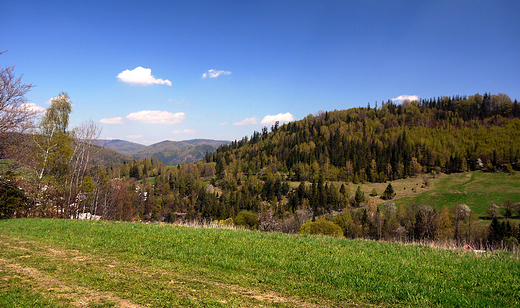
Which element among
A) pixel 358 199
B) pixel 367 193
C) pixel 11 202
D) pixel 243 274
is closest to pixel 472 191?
pixel 367 193

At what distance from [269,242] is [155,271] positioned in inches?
225

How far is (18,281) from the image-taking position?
7516mm

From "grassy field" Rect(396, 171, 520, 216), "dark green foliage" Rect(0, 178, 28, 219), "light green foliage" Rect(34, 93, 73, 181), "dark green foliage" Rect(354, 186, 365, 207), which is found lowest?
"dark green foliage" Rect(354, 186, 365, 207)

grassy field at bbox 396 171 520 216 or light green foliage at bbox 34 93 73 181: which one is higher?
light green foliage at bbox 34 93 73 181

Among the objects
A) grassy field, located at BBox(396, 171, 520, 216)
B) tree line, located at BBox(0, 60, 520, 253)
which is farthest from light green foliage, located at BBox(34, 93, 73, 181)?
grassy field, located at BBox(396, 171, 520, 216)

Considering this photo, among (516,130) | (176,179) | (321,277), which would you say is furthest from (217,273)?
(516,130)

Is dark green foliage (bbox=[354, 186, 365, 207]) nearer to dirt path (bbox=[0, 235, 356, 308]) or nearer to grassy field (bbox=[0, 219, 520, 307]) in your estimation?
grassy field (bbox=[0, 219, 520, 307])

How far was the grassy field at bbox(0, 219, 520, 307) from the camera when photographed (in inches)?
262

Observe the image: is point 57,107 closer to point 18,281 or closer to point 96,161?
point 96,161

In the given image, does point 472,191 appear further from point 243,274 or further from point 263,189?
point 243,274

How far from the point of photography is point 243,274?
28.2 feet

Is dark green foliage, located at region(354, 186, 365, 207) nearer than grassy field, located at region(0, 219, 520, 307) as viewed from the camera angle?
No

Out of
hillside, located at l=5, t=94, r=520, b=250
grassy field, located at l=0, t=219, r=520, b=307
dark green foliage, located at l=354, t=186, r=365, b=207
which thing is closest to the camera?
grassy field, located at l=0, t=219, r=520, b=307

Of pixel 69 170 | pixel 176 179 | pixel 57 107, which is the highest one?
pixel 57 107
